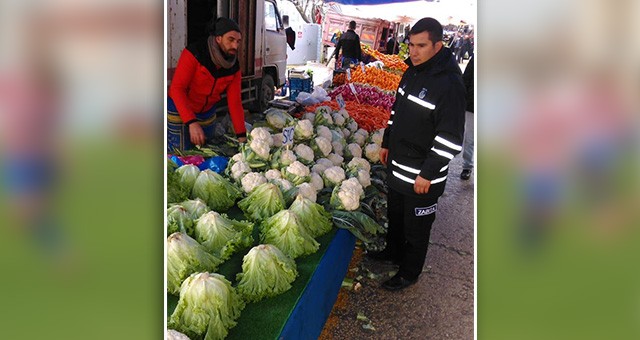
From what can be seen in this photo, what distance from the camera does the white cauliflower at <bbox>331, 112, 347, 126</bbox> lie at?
5220 millimetres

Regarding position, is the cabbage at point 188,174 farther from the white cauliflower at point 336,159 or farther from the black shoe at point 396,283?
the black shoe at point 396,283

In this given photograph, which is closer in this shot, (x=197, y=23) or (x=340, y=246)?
(x=340, y=246)

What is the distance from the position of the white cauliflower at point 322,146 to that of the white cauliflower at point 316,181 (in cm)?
59

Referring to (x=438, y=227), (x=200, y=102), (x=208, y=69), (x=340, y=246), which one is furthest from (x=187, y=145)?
(x=438, y=227)

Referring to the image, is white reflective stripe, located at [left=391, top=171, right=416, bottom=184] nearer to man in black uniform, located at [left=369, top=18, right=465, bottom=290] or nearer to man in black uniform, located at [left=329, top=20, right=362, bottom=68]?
man in black uniform, located at [left=369, top=18, right=465, bottom=290]

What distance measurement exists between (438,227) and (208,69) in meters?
2.83

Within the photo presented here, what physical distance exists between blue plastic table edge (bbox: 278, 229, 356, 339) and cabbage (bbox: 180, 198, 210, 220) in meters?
0.81

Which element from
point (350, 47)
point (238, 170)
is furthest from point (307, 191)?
point (350, 47)

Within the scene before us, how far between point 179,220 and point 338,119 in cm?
292

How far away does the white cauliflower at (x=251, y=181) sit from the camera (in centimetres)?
340

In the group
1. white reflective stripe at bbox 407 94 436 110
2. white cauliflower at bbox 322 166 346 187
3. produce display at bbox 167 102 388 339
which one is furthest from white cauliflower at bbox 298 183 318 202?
white reflective stripe at bbox 407 94 436 110

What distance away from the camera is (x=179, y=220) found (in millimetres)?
2668
